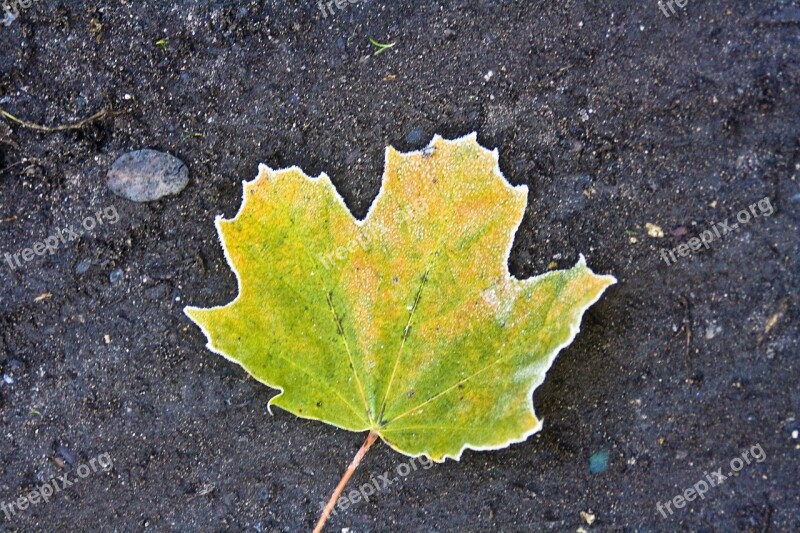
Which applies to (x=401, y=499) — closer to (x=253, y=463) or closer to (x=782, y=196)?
(x=253, y=463)

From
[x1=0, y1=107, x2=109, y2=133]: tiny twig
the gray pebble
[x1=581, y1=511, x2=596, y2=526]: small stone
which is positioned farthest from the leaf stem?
[x1=0, y1=107, x2=109, y2=133]: tiny twig

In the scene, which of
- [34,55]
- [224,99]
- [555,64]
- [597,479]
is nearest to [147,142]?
[224,99]

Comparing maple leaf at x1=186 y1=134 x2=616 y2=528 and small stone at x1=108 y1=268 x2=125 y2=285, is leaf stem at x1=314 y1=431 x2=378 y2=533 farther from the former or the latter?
small stone at x1=108 y1=268 x2=125 y2=285

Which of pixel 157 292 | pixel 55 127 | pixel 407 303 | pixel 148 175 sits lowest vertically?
pixel 407 303

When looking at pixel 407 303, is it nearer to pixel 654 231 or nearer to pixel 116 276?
pixel 654 231

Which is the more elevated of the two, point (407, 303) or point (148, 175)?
point (148, 175)

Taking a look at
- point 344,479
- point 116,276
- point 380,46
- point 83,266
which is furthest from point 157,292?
point 380,46
